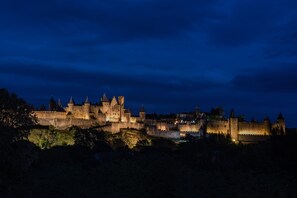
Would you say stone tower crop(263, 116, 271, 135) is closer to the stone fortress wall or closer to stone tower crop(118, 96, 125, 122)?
the stone fortress wall

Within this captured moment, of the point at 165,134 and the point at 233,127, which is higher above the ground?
the point at 233,127

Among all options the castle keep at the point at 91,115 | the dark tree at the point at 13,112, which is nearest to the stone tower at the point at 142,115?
the castle keep at the point at 91,115

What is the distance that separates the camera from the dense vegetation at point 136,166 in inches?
2243

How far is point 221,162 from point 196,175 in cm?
1140

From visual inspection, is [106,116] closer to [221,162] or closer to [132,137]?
[132,137]

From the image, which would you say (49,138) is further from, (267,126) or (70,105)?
(267,126)

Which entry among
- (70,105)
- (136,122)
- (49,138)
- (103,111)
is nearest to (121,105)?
(103,111)

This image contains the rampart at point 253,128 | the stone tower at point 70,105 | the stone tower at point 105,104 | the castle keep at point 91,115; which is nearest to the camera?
the castle keep at point 91,115

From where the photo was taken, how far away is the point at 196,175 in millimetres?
72750

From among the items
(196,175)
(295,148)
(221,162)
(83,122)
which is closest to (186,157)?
(221,162)

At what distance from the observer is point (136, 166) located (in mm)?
74750

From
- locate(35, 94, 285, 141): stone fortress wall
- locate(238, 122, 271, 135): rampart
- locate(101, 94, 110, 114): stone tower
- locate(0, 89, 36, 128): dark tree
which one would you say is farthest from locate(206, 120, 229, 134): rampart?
locate(0, 89, 36, 128): dark tree

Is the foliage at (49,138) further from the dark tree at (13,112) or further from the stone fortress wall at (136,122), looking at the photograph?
the stone fortress wall at (136,122)

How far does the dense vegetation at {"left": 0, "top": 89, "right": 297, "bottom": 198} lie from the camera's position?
187ft
